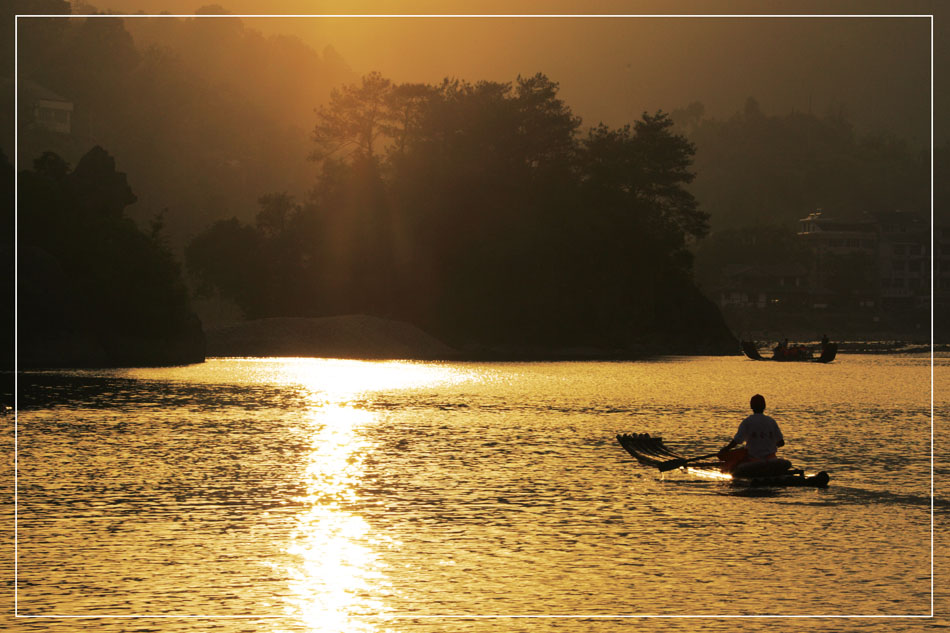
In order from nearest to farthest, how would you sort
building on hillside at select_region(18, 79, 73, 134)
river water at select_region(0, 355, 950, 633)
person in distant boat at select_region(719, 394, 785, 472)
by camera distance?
1. river water at select_region(0, 355, 950, 633)
2. person in distant boat at select_region(719, 394, 785, 472)
3. building on hillside at select_region(18, 79, 73, 134)

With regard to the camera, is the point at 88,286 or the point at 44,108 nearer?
the point at 88,286

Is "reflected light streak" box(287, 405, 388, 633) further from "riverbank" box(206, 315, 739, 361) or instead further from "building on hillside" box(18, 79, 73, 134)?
"building on hillside" box(18, 79, 73, 134)

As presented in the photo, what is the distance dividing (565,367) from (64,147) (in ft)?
359

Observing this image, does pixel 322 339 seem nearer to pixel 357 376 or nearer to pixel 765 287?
pixel 357 376

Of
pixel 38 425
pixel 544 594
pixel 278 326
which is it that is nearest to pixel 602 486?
pixel 544 594

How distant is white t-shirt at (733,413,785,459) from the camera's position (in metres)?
25.6

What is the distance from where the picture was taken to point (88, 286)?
90062mm

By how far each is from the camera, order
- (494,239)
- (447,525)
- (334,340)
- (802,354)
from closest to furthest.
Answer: (447,525)
(802,354)
(334,340)
(494,239)

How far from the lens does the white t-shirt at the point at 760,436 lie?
25.6 m

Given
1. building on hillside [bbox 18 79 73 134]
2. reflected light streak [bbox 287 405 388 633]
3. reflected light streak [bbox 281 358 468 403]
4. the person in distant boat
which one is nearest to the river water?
reflected light streak [bbox 287 405 388 633]

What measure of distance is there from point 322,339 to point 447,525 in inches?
3726

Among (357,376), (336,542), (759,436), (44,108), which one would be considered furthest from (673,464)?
(44,108)

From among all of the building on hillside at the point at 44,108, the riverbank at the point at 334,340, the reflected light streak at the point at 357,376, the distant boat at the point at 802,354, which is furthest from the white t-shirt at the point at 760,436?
the building on hillside at the point at 44,108

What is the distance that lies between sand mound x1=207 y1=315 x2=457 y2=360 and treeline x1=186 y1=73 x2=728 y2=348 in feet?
28.7
